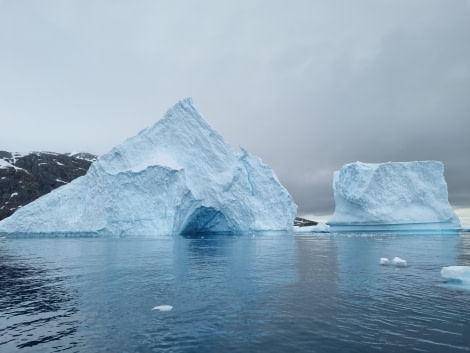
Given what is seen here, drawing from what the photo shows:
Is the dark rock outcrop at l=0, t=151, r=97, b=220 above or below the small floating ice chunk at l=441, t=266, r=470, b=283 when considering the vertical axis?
above

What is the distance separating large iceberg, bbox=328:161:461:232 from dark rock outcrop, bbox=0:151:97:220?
75.2 meters

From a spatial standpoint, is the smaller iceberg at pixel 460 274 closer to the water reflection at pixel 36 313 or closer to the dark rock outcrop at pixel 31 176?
the water reflection at pixel 36 313

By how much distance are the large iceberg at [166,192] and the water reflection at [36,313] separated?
1057 inches

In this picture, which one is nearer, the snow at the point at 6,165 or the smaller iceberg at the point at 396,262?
the smaller iceberg at the point at 396,262

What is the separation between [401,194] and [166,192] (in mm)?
37838

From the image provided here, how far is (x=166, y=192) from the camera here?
41.3m

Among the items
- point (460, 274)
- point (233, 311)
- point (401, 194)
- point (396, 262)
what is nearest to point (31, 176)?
point (401, 194)

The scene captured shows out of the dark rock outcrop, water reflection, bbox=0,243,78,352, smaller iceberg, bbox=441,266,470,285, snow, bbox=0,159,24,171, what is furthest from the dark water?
snow, bbox=0,159,24,171

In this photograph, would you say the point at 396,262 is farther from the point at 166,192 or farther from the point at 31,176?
the point at 31,176

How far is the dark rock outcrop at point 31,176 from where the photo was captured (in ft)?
270

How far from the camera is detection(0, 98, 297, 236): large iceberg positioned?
40844 millimetres

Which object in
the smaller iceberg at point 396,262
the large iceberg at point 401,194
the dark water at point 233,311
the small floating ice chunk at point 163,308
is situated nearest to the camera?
the dark water at point 233,311

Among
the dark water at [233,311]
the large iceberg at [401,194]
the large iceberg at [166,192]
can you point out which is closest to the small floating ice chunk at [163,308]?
the dark water at [233,311]

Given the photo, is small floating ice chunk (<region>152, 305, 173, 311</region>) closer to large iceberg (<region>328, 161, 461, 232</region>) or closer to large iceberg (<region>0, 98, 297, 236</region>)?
large iceberg (<region>0, 98, 297, 236</region>)
